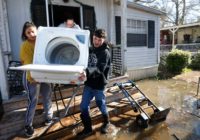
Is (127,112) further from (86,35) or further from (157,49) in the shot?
(157,49)

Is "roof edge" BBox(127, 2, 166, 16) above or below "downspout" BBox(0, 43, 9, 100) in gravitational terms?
above

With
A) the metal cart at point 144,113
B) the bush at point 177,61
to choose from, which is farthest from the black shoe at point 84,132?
the bush at point 177,61

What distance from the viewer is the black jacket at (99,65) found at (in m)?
3.42

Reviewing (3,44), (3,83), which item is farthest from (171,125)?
(3,44)

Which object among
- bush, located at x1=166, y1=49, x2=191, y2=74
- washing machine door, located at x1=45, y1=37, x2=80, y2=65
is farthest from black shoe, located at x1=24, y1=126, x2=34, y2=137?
bush, located at x1=166, y1=49, x2=191, y2=74

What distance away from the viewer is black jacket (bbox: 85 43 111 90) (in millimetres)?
3422

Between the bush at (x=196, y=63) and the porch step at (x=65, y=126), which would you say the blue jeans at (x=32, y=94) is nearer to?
the porch step at (x=65, y=126)

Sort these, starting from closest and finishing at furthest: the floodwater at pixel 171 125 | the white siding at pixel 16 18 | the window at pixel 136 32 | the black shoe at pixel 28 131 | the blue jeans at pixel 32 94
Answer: the blue jeans at pixel 32 94 < the black shoe at pixel 28 131 < the floodwater at pixel 171 125 < the white siding at pixel 16 18 < the window at pixel 136 32

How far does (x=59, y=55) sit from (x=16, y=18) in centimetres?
265

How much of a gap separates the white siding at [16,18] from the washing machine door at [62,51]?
8.23 ft

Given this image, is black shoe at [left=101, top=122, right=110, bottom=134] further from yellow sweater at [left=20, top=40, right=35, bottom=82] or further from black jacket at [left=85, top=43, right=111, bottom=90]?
yellow sweater at [left=20, top=40, right=35, bottom=82]

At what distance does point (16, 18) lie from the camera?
17.3 feet

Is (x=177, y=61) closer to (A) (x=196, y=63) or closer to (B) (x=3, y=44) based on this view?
(A) (x=196, y=63)

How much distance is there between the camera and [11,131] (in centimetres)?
363
